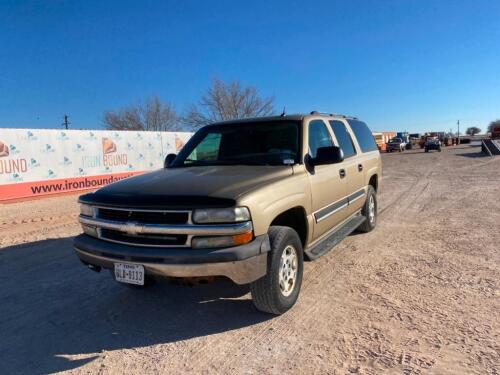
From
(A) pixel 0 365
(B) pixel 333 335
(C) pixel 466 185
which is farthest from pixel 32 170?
(C) pixel 466 185

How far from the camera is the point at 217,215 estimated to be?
2.95 m

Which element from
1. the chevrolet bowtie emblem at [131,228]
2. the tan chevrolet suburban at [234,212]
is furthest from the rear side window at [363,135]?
the chevrolet bowtie emblem at [131,228]

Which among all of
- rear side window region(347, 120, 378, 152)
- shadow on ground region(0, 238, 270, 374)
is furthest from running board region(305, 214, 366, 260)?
rear side window region(347, 120, 378, 152)

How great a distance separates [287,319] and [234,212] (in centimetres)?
125

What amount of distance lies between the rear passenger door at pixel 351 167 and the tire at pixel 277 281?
192cm

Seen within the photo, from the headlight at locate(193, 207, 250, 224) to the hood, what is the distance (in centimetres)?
6

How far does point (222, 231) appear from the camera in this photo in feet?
9.62

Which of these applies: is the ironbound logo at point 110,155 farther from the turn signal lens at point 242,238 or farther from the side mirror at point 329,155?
the turn signal lens at point 242,238

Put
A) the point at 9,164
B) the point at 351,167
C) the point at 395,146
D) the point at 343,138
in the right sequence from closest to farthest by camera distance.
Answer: the point at 351,167
the point at 343,138
the point at 9,164
the point at 395,146

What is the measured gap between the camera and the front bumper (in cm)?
290

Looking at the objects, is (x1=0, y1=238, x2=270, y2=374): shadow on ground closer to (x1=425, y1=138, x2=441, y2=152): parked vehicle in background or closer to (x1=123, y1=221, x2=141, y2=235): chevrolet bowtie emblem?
(x1=123, y1=221, x2=141, y2=235): chevrolet bowtie emblem

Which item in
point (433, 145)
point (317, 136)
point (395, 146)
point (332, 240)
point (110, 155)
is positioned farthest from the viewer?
point (395, 146)

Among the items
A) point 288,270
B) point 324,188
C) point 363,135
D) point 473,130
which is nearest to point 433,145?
point 363,135

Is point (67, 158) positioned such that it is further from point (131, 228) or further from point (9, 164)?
point (131, 228)
